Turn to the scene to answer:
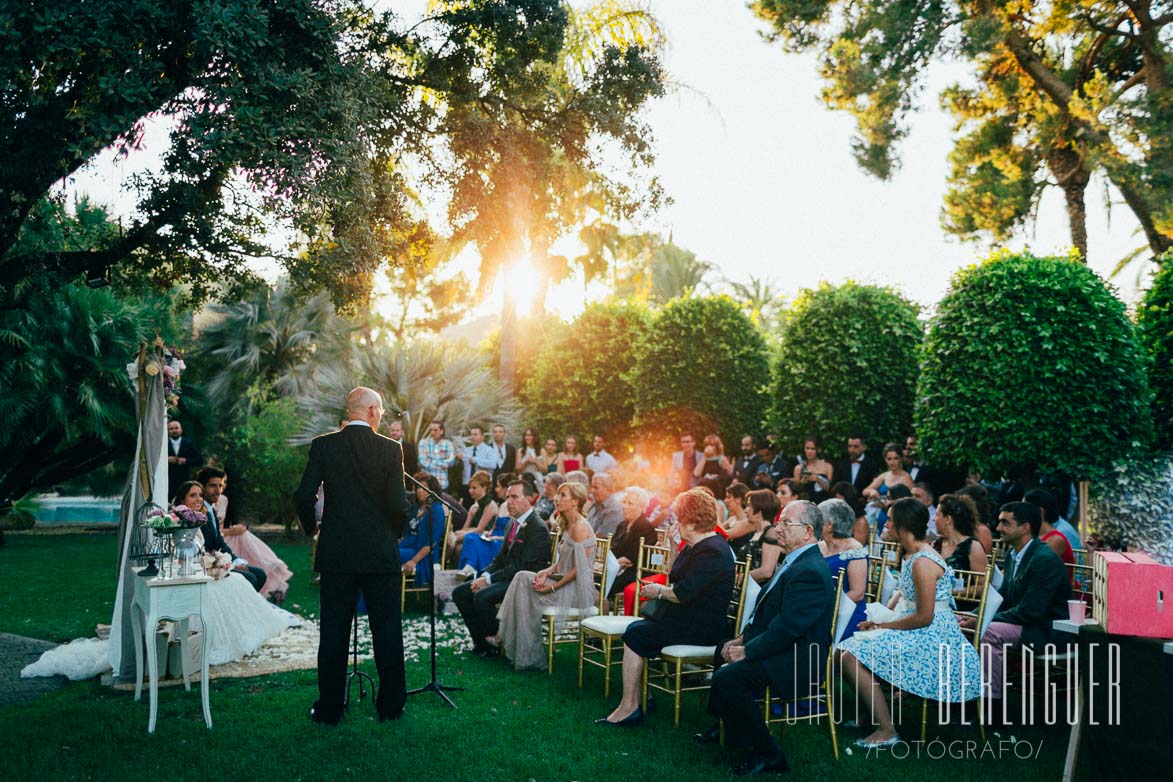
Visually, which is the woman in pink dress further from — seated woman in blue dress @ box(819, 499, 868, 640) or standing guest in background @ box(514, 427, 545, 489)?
seated woman in blue dress @ box(819, 499, 868, 640)

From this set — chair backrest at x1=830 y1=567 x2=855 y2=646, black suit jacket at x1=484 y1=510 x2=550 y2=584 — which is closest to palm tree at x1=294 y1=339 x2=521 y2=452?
black suit jacket at x1=484 y1=510 x2=550 y2=584

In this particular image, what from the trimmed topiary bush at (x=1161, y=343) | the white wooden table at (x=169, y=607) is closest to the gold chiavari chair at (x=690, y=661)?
the white wooden table at (x=169, y=607)

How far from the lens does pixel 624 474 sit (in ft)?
42.5

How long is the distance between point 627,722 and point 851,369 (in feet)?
24.3

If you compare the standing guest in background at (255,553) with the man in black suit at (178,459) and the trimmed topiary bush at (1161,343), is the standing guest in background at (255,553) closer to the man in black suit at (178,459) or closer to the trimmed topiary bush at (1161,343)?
the man in black suit at (178,459)

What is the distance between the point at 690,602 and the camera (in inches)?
225

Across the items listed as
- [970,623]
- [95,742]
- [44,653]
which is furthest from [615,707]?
[44,653]

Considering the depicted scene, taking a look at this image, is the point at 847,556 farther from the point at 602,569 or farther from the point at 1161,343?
the point at 1161,343

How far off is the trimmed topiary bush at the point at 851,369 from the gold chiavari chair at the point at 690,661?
5.91 metres

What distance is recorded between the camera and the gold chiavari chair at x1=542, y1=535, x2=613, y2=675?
7.09 metres

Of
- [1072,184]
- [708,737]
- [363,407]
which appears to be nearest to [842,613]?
[708,737]

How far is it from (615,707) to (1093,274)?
695cm

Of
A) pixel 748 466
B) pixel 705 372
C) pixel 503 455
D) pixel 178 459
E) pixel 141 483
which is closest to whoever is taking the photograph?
pixel 141 483

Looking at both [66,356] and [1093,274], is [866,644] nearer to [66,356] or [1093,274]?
[1093,274]
